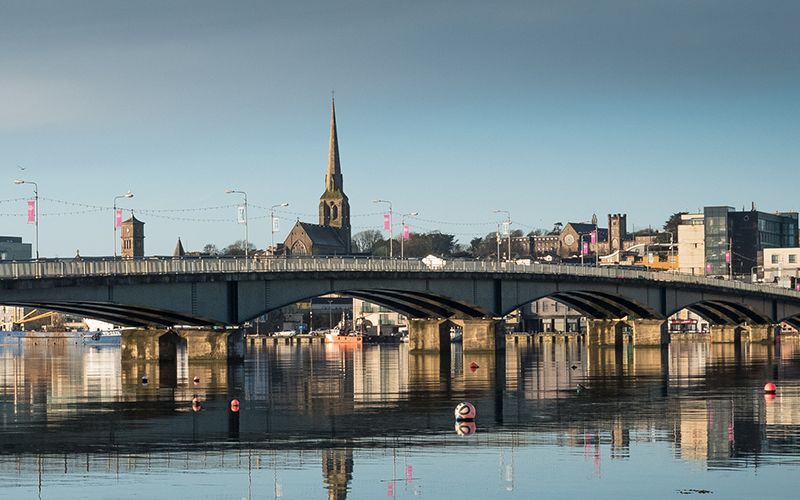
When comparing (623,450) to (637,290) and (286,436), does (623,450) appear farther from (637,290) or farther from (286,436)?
(637,290)

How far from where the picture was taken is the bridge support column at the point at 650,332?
545 ft

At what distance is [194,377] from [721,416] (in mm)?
48363

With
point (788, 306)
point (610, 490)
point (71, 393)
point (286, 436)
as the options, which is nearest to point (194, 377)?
point (71, 393)

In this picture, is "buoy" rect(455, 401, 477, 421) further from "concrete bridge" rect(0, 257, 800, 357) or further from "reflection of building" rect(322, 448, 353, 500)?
"concrete bridge" rect(0, 257, 800, 357)

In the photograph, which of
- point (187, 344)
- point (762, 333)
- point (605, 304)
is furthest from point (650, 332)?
point (187, 344)

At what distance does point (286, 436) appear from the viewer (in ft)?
170

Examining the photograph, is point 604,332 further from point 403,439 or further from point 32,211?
point 403,439

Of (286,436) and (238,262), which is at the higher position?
(238,262)

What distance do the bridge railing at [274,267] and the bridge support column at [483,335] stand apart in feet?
18.7

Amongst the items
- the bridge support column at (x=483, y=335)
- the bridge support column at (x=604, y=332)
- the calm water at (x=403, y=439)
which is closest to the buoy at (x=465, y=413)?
the calm water at (x=403, y=439)

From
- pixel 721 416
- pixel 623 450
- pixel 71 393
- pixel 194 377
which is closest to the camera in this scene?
pixel 623 450

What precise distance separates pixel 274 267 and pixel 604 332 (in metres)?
63.8

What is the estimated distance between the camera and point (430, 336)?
486ft

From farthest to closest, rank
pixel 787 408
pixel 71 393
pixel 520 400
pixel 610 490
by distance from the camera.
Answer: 1. pixel 71 393
2. pixel 520 400
3. pixel 787 408
4. pixel 610 490
